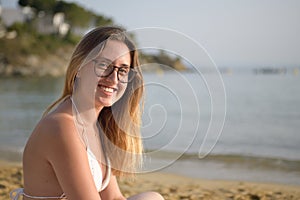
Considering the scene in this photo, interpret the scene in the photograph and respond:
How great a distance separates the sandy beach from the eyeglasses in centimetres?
234

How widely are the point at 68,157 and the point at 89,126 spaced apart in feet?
1.19

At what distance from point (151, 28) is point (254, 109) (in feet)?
44.0

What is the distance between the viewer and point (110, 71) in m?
2.04

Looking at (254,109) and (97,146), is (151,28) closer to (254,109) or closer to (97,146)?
(97,146)

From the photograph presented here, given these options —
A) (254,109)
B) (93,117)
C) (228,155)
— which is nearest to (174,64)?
(93,117)

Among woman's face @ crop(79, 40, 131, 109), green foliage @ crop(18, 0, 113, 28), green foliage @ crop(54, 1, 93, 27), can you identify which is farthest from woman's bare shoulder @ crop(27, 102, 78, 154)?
green foliage @ crop(54, 1, 93, 27)

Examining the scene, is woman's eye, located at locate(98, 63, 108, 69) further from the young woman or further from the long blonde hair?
the long blonde hair

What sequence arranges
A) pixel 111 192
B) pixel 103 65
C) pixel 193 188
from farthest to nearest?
pixel 193 188 → pixel 111 192 → pixel 103 65

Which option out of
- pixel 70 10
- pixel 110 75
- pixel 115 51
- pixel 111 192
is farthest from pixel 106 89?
pixel 70 10

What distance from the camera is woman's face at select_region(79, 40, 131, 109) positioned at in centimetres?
200

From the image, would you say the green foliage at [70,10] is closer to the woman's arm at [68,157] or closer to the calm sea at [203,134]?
the calm sea at [203,134]

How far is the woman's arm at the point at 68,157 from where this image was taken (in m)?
1.84

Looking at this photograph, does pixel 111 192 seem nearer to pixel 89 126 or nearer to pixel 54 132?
pixel 89 126

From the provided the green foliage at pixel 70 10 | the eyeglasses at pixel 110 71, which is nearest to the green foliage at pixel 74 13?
the green foliage at pixel 70 10
